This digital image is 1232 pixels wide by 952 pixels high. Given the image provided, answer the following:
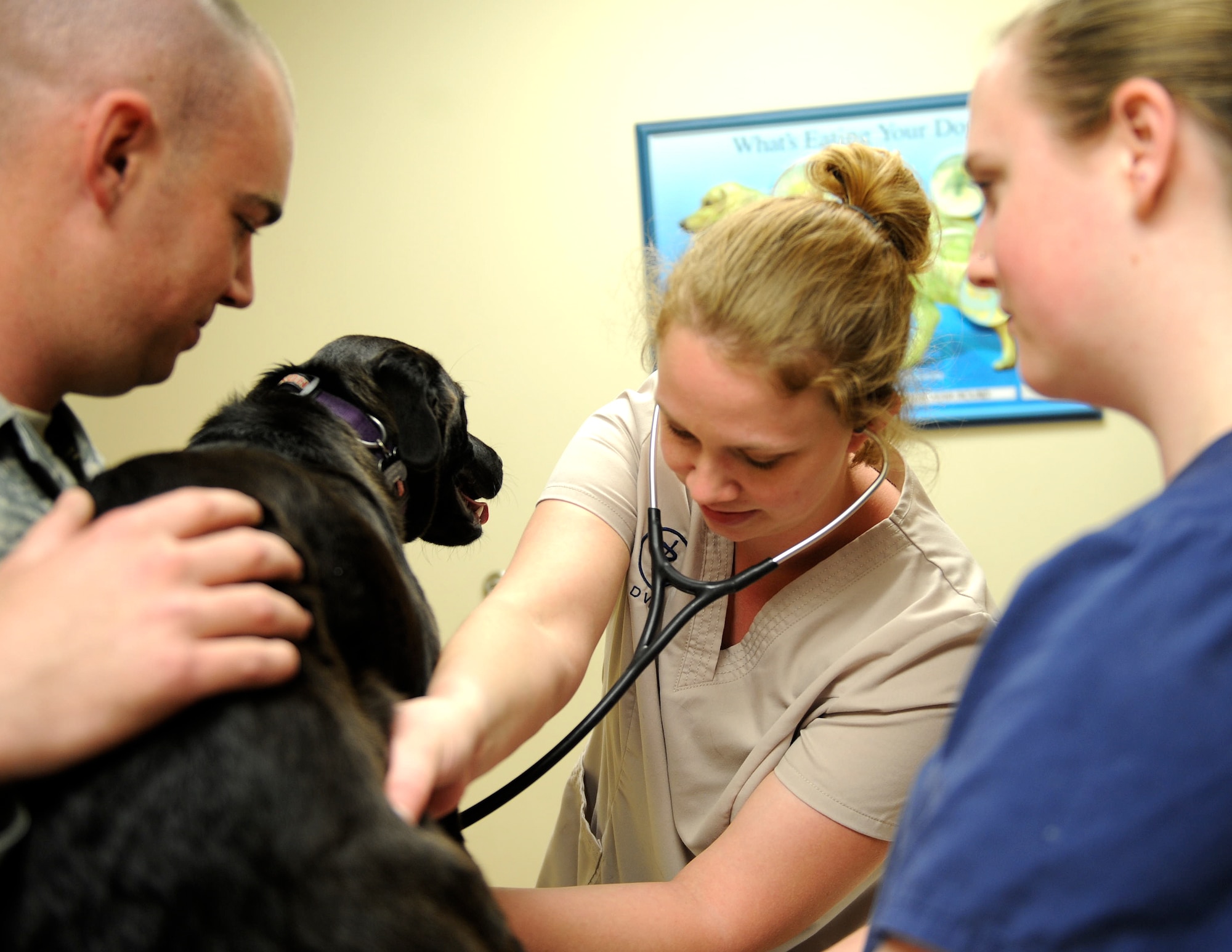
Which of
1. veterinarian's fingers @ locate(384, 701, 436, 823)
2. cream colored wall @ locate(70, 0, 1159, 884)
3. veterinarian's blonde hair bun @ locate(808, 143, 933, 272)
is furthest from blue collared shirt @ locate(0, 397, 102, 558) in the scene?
cream colored wall @ locate(70, 0, 1159, 884)

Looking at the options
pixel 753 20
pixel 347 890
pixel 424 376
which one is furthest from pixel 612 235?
pixel 347 890

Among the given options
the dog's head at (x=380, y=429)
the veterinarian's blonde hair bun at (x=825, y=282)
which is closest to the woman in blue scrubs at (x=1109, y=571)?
the veterinarian's blonde hair bun at (x=825, y=282)

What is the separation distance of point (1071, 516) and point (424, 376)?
181cm

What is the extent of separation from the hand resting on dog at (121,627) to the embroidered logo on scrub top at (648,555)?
657 millimetres

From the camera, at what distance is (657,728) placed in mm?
1191

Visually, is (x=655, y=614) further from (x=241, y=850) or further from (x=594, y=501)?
(x=241, y=850)

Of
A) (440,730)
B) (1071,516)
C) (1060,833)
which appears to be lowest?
(1071,516)

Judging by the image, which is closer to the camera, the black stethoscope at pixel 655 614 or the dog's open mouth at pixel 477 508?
the black stethoscope at pixel 655 614

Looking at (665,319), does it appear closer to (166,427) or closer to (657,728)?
(657,728)

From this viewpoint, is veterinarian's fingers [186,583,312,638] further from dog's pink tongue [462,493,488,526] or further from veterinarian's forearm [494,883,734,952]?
dog's pink tongue [462,493,488,526]

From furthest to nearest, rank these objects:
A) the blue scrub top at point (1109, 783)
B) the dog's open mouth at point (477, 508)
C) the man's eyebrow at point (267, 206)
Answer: the dog's open mouth at point (477, 508), the man's eyebrow at point (267, 206), the blue scrub top at point (1109, 783)

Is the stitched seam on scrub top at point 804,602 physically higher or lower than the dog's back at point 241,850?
lower

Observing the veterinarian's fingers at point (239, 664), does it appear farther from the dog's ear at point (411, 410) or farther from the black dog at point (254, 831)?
the dog's ear at point (411, 410)

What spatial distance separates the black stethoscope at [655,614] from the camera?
3.01ft
